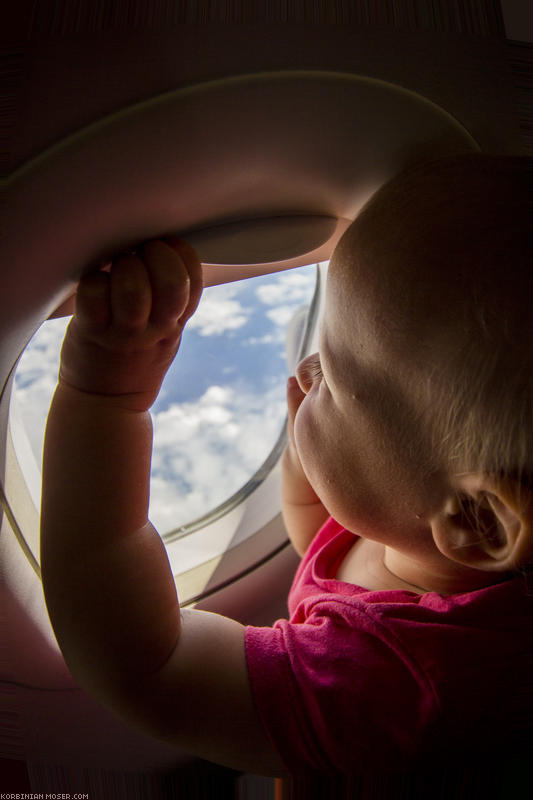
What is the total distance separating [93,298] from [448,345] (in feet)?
0.60

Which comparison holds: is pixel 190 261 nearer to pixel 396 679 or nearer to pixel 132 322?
pixel 132 322

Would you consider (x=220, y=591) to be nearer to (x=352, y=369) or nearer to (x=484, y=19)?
(x=352, y=369)

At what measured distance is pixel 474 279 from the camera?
0.29m

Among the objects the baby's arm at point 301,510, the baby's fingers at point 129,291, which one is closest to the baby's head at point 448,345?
the baby's fingers at point 129,291

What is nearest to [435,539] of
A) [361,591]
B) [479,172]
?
[361,591]

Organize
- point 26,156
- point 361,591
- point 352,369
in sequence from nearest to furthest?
point 26,156 → point 352,369 → point 361,591

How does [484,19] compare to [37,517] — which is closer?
[484,19]

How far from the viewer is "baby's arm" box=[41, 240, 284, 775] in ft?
1.11

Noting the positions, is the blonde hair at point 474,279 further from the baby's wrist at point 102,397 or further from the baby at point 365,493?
the baby's wrist at point 102,397

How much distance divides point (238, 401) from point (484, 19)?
441 millimetres

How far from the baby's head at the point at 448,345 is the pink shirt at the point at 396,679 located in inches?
1.9

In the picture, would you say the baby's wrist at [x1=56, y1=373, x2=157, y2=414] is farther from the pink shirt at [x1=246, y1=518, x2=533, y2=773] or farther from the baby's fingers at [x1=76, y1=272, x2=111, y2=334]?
the pink shirt at [x1=246, y1=518, x2=533, y2=773]

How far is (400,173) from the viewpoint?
1.07 ft

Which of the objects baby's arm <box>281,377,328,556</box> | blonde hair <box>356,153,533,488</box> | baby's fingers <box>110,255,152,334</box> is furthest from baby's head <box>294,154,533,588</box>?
baby's arm <box>281,377,328,556</box>
